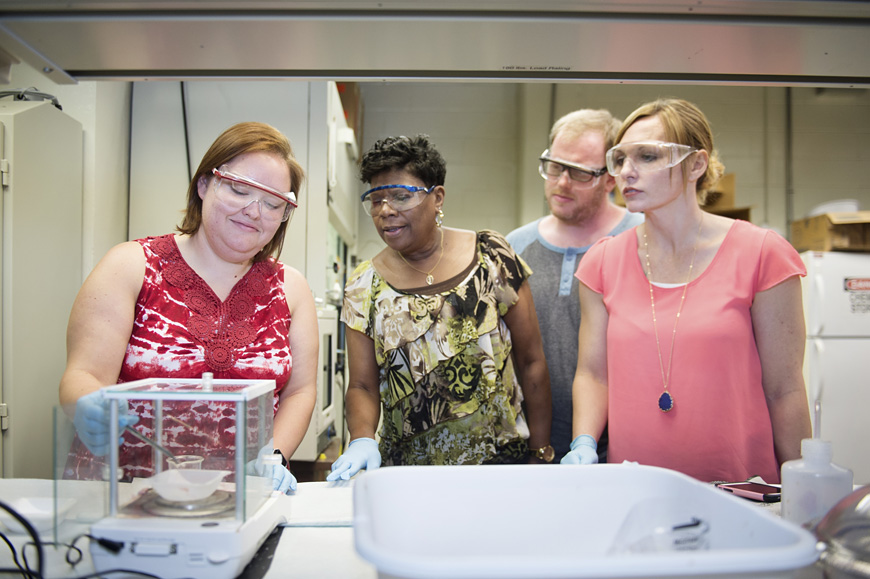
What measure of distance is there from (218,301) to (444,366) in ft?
1.85

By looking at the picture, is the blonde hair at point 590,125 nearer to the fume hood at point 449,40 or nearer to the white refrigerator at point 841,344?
the fume hood at point 449,40

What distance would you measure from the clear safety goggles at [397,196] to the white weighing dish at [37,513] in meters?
0.96

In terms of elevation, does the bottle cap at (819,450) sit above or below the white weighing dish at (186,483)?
above

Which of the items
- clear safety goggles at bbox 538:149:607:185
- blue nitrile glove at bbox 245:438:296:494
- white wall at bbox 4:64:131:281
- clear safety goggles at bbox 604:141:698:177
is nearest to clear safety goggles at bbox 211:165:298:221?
blue nitrile glove at bbox 245:438:296:494

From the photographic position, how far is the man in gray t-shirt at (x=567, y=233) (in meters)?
1.82

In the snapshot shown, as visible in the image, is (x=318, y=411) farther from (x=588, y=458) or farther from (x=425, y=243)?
(x=588, y=458)

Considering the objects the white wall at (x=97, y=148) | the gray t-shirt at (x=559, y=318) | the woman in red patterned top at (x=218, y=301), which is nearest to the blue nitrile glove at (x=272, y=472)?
the woman in red patterned top at (x=218, y=301)

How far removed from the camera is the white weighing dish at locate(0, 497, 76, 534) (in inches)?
28.8

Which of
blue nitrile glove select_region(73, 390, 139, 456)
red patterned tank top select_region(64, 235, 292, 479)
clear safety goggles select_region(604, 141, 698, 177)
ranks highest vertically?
clear safety goggles select_region(604, 141, 698, 177)

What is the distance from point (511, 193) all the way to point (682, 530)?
375 cm

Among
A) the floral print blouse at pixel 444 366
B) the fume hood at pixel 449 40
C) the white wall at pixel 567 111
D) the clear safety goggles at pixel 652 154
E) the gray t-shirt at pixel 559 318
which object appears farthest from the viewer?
the white wall at pixel 567 111

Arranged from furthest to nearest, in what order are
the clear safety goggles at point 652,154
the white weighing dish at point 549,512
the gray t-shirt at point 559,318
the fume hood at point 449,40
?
the gray t-shirt at point 559,318 → the clear safety goggles at point 652,154 → the fume hood at point 449,40 → the white weighing dish at point 549,512

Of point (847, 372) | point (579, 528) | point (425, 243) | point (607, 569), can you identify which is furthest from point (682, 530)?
point (847, 372)

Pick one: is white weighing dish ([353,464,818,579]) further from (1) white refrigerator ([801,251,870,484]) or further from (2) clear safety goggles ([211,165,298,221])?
(1) white refrigerator ([801,251,870,484])
